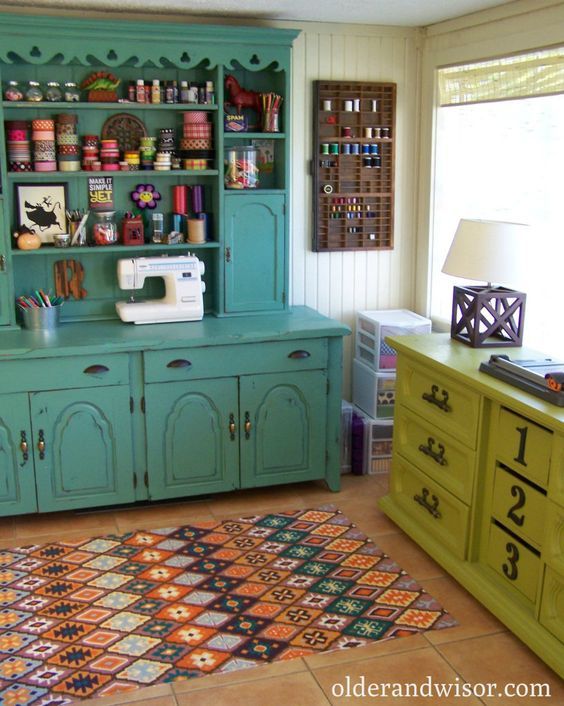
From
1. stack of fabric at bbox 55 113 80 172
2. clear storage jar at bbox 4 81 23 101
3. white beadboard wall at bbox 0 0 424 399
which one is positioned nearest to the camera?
clear storage jar at bbox 4 81 23 101

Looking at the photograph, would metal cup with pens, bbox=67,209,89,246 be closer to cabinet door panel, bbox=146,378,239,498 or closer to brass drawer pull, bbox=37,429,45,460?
cabinet door panel, bbox=146,378,239,498

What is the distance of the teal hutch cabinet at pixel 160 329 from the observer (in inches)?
141

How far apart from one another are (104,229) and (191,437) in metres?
1.07

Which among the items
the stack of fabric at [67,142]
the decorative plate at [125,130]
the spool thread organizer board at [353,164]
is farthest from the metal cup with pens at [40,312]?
the spool thread organizer board at [353,164]

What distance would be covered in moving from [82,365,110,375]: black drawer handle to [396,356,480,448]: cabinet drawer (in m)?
1.28

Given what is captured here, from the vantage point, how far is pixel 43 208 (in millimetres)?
3895

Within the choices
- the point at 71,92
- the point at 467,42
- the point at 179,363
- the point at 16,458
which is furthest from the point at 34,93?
the point at 467,42

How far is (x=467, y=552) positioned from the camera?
3.15m

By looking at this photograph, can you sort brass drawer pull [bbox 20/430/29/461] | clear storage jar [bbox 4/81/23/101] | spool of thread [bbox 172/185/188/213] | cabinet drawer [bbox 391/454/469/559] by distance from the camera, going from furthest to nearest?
spool of thread [bbox 172/185/188/213]
clear storage jar [bbox 4/81/23/101]
brass drawer pull [bbox 20/430/29/461]
cabinet drawer [bbox 391/454/469/559]

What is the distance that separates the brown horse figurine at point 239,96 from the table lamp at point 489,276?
126 cm

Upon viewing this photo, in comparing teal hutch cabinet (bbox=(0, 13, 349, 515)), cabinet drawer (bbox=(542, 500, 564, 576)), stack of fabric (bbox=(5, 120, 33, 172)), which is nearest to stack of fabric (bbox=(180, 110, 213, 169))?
teal hutch cabinet (bbox=(0, 13, 349, 515))

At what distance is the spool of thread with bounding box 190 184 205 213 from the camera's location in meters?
4.09

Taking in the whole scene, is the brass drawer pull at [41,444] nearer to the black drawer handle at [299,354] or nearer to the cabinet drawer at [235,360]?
the cabinet drawer at [235,360]

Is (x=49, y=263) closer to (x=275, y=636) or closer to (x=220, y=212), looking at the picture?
(x=220, y=212)
